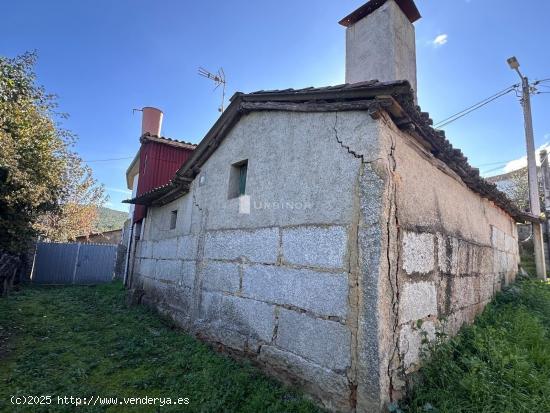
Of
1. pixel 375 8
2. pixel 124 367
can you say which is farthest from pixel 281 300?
pixel 375 8

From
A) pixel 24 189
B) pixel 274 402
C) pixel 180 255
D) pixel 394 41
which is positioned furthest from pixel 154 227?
pixel 394 41

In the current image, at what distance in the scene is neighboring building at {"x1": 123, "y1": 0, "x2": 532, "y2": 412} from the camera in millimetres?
2896

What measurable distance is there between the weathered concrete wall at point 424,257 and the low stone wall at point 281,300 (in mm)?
516

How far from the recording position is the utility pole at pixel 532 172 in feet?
31.5

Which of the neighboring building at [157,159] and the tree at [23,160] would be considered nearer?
the tree at [23,160]

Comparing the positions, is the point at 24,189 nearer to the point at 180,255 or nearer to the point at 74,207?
the point at 180,255

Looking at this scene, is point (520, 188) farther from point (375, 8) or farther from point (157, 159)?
point (157, 159)

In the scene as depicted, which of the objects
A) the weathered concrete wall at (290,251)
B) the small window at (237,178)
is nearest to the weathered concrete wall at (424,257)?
→ the weathered concrete wall at (290,251)

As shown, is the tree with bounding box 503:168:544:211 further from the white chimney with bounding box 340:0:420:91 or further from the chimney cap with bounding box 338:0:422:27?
the white chimney with bounding box 340:0:420:91

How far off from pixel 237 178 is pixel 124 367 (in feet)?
11.0

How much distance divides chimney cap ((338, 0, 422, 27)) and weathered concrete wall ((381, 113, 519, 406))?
3115 mm

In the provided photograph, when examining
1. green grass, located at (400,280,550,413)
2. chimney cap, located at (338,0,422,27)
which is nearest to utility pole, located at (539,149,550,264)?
green grass, located at (400,280,550,413)

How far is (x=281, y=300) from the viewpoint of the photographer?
367 cm

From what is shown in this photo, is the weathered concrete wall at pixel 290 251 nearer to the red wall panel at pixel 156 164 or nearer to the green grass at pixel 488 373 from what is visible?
the green grass at pixel 488 373
